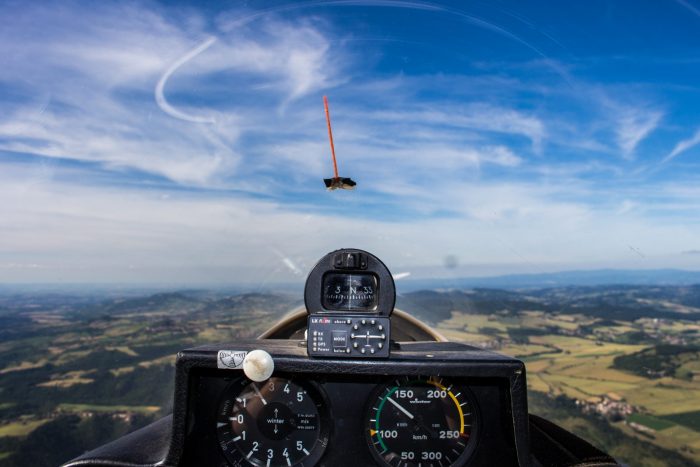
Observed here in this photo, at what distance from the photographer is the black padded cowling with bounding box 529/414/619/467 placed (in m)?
1.97

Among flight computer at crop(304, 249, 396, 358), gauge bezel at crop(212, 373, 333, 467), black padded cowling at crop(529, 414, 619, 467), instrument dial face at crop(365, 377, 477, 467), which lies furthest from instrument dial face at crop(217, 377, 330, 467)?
black padded cowling at crop(529, 414, 619, 467)

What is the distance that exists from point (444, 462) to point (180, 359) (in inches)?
58.5

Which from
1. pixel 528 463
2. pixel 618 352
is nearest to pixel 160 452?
pixel 528 463

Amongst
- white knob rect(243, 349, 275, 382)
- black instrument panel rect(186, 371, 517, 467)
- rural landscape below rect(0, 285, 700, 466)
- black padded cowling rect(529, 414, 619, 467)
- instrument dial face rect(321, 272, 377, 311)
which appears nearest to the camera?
black padded cowling rect(529, 414, 619, 467)

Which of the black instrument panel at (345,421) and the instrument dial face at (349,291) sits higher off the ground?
the instrument dial face at (349,291)

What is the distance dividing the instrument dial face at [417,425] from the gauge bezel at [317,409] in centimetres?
23

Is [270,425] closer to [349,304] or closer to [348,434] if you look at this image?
[348,434]

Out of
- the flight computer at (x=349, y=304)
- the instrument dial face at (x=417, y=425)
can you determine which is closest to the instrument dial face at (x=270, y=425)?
the instrument dial face at (x=417, y=425)

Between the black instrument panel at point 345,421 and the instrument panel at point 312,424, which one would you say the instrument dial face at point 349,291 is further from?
the instrument panel at point 312,424

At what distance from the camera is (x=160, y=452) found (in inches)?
89.0

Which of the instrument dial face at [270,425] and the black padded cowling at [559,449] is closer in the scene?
the black padded cowling at [559,449]

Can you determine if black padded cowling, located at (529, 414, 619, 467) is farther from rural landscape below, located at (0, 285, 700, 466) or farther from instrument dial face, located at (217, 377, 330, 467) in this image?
instrument dial face, located at (217, 377, 330, 467)

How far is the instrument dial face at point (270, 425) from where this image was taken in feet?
8.40

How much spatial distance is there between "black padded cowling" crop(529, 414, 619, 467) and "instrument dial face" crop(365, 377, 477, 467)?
0.33 m
